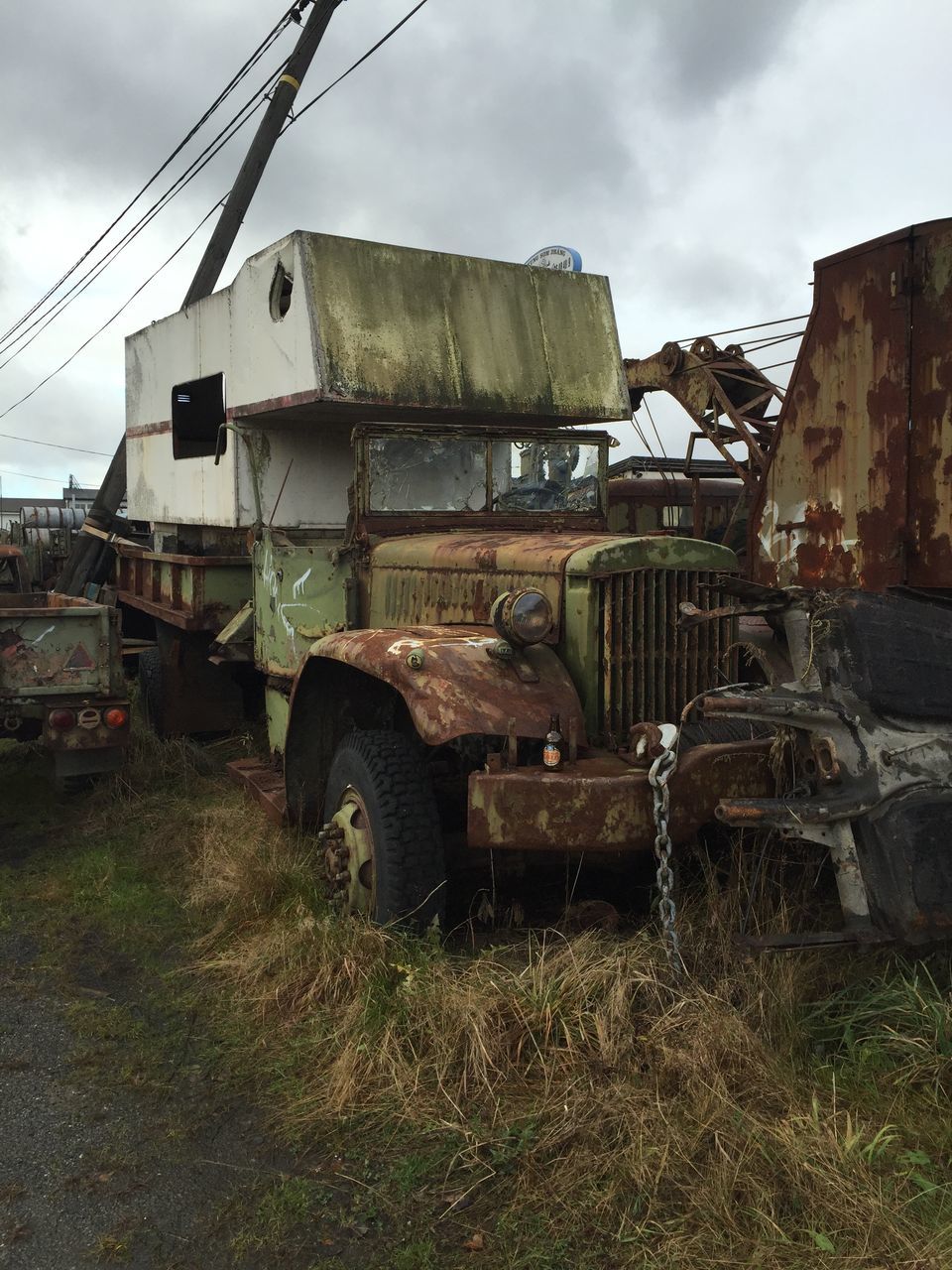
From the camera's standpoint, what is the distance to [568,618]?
4.04m

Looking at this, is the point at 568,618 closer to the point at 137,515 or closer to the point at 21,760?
the point at 21,760

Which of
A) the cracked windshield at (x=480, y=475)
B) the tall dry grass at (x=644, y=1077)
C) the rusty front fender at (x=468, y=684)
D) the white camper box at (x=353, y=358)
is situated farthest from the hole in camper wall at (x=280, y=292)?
the tall dry grass at (x=644, y=1077)

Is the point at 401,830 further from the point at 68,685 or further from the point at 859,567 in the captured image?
the point at 859,567

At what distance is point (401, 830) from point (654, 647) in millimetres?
1161

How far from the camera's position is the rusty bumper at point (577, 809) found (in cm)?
343

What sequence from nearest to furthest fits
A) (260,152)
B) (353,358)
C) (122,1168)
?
1. (122,1168)
2. (353,358)
3. (260,152)

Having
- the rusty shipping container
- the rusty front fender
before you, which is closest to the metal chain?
the rusty front fender

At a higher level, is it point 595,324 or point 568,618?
point 595,324

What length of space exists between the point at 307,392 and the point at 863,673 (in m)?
3.69

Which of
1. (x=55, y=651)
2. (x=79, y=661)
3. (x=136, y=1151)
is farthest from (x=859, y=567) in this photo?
(x=136, y=1151)

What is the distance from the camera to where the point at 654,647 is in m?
4.02

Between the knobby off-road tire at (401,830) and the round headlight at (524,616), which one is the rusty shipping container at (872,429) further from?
the knobby off-road tire at (401,830)

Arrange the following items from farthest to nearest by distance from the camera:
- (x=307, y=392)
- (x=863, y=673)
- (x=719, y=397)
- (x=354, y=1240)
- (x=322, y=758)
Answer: (x=719, y=397) < (x=307, y=392) < (x=322, y=758) < (x=863, y=673) < (x=354, y=1240)

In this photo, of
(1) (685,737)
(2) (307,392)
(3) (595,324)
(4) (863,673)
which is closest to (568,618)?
(1) (685,737)
